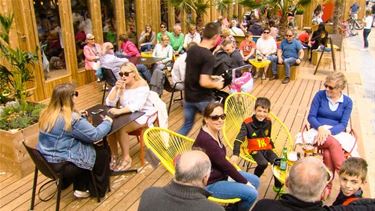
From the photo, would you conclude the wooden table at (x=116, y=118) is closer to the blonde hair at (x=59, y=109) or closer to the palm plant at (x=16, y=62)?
the blonde hair at (x=59, y=109)

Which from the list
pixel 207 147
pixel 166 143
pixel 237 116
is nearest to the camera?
pixel 207 147

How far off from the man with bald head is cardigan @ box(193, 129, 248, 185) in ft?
2.06

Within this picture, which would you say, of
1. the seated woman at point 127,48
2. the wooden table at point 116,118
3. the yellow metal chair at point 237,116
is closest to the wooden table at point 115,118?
the wooden table at point 116,118

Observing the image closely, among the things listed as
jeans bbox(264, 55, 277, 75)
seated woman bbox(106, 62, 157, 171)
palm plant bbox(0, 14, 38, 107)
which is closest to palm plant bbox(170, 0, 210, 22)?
jeans bbox(264, 55, 277, 75)

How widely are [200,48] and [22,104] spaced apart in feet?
7.12

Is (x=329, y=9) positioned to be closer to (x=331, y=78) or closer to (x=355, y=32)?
(x=355, y=32)

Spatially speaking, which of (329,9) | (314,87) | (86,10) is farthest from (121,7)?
(329,9)

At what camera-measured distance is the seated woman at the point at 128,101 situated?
3734 millimetres

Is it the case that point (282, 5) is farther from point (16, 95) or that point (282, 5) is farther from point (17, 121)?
point (17, 121)

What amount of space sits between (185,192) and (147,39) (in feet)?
24.0

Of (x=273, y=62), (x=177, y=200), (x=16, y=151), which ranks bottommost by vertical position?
(x=16, y=151)

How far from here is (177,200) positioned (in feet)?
5.61

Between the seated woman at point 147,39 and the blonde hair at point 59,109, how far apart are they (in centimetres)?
576

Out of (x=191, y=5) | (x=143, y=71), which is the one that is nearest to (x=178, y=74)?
Result: (x=143, y=71)
